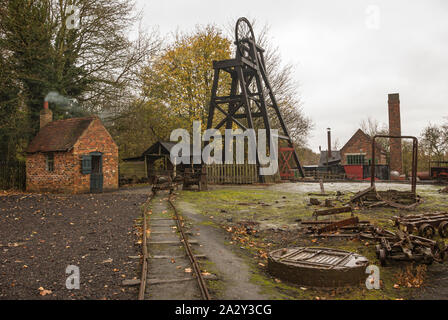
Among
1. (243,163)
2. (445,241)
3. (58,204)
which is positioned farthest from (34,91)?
(445,241)

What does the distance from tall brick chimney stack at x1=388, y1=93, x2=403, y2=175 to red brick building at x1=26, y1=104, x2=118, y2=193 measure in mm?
25255

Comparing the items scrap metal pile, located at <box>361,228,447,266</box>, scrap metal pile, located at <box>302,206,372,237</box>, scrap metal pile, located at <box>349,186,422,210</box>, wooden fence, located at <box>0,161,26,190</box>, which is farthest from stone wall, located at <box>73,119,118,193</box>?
scrap metal pile, located at <box>361,228,447,266</box>

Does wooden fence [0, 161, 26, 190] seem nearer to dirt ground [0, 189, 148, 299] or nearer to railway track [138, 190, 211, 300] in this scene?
dirt ground [0, 189, 148, 299]

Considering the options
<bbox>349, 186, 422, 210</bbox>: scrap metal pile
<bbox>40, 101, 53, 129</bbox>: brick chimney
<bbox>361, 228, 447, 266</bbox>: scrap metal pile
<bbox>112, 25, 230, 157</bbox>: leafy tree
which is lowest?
<bbox>361, 228, 447, 266</bbox>: scrap metal pile

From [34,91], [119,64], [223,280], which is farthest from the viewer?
[119,64]

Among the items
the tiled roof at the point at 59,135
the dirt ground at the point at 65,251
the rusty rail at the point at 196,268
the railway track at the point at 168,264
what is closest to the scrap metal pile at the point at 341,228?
the railway track at the point at 168,264

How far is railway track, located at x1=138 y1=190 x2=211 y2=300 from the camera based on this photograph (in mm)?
4660

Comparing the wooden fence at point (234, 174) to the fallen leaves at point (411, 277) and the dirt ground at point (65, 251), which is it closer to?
the dirt ground at point (65, 251)

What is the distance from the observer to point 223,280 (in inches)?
205

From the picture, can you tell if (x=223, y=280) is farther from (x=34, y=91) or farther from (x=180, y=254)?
(x=34, y=91)

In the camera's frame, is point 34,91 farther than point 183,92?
No

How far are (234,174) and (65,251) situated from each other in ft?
48.7
